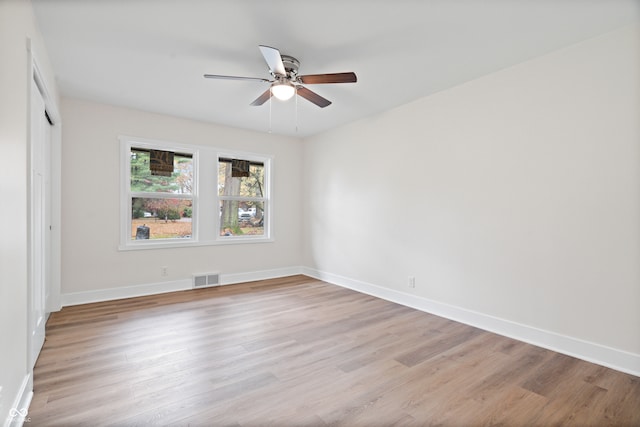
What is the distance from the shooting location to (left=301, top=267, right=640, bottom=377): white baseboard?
241 centimetres

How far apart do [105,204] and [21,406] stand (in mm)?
2867

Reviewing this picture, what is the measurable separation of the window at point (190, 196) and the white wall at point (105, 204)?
125mm

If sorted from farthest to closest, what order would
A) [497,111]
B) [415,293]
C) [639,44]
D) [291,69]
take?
1. [415,293]
2. [497,111]
3. [291,69]
4. [639,44]

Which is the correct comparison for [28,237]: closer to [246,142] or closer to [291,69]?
[291,69]

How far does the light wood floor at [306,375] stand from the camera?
1.86 metres

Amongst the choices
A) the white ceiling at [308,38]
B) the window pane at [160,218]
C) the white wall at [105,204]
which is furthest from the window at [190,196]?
the white ceiling at [308,38]

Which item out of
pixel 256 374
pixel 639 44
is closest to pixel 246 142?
pixel 256 374

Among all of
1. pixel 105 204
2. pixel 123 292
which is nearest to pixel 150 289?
pixel 123 292

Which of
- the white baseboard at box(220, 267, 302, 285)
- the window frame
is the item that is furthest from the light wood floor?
the window frame

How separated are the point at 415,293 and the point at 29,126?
3869 mm

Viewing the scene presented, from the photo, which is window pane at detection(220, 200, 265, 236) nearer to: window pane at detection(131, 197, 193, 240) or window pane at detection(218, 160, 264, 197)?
window pane at detection(218, 160, 264, 197)

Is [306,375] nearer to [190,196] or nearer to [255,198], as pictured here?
[190,196]

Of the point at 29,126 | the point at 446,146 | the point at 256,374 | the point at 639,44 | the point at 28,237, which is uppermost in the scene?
the point at 639,44

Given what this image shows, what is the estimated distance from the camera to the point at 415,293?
3.91 m
